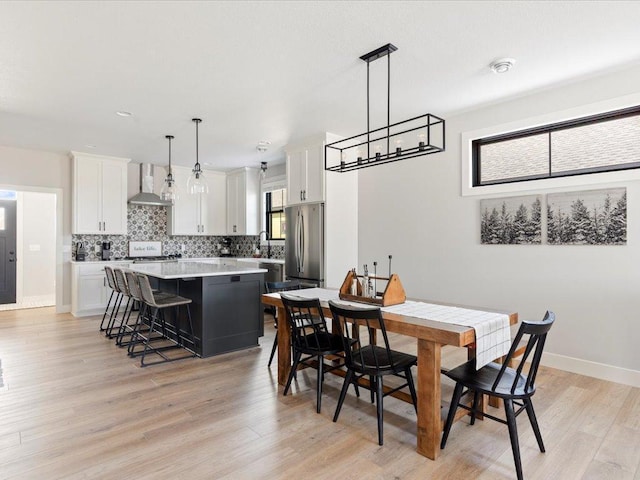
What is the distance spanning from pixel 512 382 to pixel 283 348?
176 centimetres

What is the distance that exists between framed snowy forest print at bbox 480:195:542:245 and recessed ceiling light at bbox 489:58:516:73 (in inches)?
50.5

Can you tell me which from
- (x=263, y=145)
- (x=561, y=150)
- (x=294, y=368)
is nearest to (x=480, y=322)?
(x=294, y=368)

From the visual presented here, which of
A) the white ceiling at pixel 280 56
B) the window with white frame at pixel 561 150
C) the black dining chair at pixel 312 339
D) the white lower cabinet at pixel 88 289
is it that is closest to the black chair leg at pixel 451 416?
the black dining chair at pixel 312 339

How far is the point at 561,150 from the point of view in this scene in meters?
3.57

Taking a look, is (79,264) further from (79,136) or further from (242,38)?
(242,38)

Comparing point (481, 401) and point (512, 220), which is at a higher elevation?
point (512, 220)

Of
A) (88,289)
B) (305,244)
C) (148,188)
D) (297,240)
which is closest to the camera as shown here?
(305,244)

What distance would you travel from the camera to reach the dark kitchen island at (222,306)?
3.93 meters

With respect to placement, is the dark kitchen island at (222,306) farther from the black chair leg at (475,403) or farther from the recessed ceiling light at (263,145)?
the black chair leg at (475,403)

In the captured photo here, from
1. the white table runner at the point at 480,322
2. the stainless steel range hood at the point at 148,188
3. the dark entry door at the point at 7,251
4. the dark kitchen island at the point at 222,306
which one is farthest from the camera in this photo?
the dark entry door at the point at 7,251

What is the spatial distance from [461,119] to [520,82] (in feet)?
2.80

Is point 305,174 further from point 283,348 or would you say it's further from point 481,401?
point 481,401

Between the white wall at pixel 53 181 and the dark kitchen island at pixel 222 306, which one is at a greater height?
the white wall at pixel 53 181

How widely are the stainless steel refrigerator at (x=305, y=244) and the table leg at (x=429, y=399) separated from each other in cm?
288
